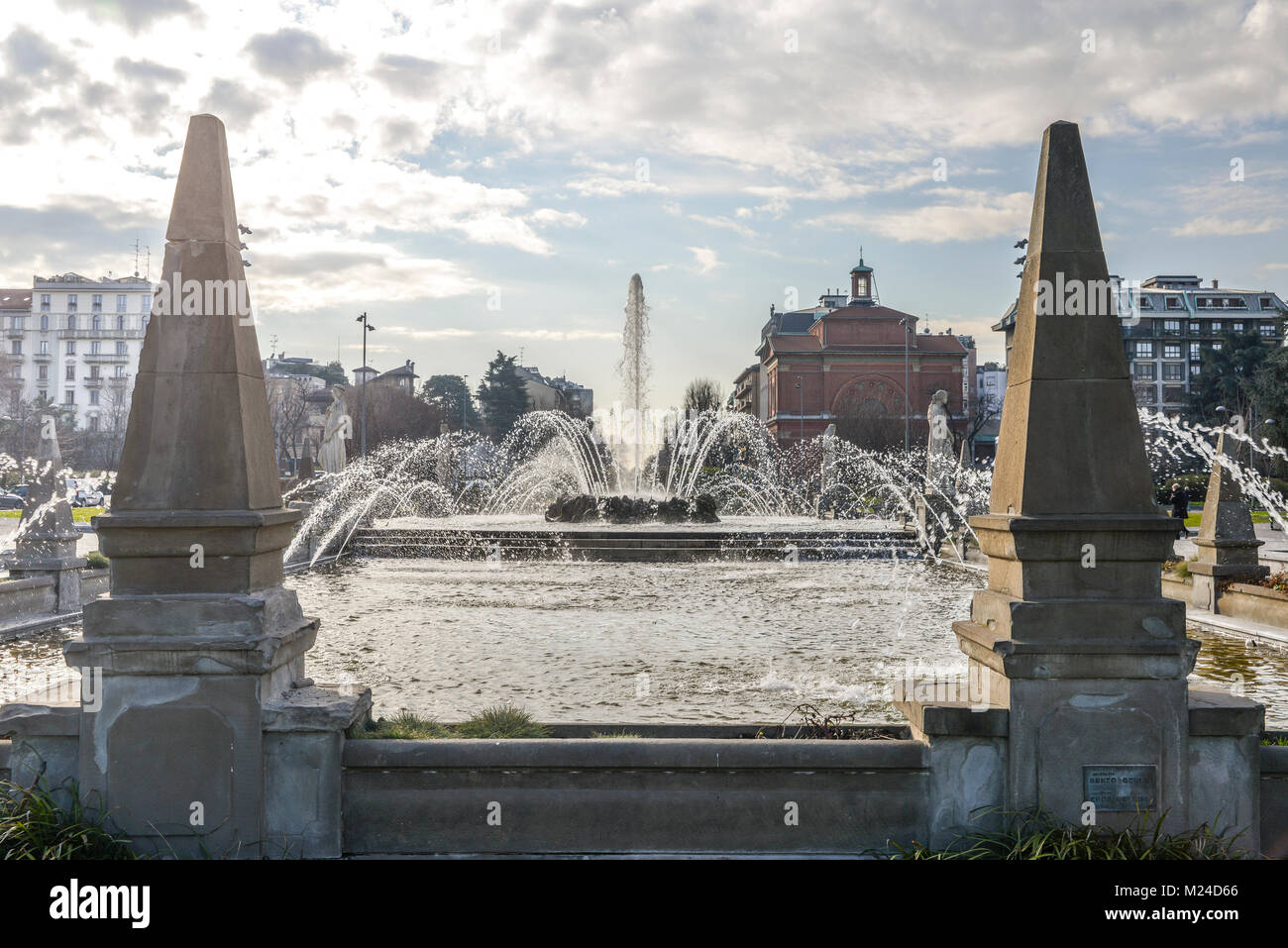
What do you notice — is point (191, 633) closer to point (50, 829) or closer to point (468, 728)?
point (50, 829)

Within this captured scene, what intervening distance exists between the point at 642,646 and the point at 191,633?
5673mm

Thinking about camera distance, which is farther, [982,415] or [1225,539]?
[982,415]

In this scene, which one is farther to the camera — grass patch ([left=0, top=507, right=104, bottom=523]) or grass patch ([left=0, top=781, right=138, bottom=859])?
grass patch ([left=0, top=507, right=104, bottom=523])

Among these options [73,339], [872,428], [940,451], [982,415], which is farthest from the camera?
[73,339]

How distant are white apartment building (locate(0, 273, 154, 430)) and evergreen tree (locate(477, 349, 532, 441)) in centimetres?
4169

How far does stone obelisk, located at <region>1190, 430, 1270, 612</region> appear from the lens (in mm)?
11688

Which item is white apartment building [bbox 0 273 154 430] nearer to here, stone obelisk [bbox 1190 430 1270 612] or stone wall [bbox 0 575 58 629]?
stone wall [bbox 0 575 58 629]

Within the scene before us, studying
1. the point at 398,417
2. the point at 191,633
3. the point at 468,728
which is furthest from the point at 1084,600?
the point at 398,417

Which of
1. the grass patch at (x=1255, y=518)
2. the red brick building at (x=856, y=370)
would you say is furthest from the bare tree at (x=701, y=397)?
the grass patch at (x=1255, y=518)

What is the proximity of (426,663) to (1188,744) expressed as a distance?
639 cm

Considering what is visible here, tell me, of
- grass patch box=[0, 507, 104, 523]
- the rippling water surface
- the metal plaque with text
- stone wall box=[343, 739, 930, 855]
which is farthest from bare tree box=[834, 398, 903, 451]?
stone wall box=[343, 739, 930, 855]

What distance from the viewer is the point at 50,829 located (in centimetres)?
354

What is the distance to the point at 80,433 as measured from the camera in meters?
70.0

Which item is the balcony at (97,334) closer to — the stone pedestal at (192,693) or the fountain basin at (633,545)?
the fountain basin at (633,545)
